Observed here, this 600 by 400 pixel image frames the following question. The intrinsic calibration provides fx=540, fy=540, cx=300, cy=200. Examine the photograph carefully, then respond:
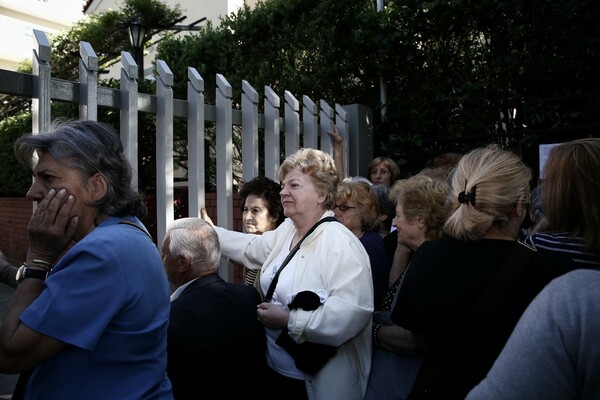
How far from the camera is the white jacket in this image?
2311mm

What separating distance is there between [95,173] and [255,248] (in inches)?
65.7

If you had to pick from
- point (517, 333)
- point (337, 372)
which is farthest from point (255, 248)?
point (517, 333)

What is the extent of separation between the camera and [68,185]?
1.59m

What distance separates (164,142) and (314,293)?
1.30m

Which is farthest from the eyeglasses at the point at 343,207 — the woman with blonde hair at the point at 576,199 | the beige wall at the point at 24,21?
the beige wall at the point at 24,21

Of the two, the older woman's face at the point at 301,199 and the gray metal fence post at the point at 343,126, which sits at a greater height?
the gray metal fence post at the point at 343,126

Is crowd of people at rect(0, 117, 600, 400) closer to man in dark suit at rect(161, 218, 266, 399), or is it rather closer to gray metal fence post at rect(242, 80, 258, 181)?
man in dark suit at rect(161, 218, 266, 399)

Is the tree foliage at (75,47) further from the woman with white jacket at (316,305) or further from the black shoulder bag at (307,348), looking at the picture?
the black shoulder bag at (307,348)

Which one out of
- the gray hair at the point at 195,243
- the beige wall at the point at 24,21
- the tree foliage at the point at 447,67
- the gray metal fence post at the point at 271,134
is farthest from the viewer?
the beige wall at the point at 24,21

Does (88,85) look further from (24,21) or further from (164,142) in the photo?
(24,21)

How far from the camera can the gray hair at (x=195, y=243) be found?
2.48m

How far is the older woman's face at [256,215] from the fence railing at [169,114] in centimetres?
12

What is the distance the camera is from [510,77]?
493cm

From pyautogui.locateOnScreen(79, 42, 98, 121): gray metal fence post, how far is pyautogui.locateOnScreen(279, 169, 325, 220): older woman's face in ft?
3.46
